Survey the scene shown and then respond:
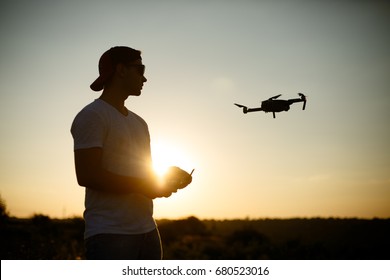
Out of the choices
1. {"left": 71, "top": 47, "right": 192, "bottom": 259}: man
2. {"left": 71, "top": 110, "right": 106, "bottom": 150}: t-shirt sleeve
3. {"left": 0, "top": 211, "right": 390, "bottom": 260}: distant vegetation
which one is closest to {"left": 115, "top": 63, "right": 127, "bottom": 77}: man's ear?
{"left": 71, "top": 47, "right": 192, "bottom": 259}: man

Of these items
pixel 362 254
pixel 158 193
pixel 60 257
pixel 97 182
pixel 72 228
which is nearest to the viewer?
pixel 97 182

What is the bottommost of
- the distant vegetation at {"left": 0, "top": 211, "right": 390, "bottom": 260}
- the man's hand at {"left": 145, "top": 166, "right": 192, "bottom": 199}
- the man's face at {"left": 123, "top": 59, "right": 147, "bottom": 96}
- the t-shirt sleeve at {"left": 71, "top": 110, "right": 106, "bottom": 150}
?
the distant vegetation at {"left": 0, "top": 211, "right": 390, "bottom": 260}

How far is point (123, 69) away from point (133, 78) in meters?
0.10

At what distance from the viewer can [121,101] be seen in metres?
3.58

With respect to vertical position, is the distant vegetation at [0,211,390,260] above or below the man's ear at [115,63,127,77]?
below

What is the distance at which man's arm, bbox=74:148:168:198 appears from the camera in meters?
3.09

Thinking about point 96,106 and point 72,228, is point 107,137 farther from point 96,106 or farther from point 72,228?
point 72,228

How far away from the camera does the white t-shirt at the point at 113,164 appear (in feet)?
10.3

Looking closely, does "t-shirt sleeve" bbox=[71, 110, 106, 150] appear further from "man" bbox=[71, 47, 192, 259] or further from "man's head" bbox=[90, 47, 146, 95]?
"man's head" bbox=[90, 47, 146, 95]

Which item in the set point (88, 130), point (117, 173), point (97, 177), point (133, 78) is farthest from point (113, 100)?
point (97, 177)

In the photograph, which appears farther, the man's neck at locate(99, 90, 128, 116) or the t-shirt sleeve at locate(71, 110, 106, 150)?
the man's neck at locate(99, 90, 128, 116)
